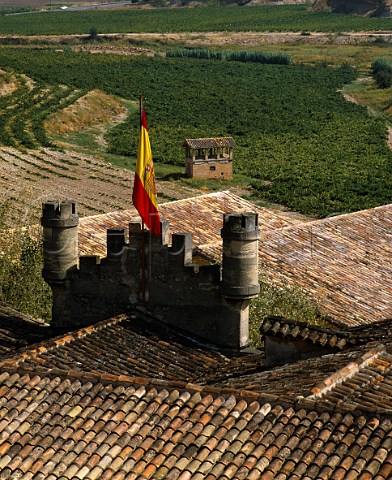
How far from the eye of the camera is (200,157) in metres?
70.3

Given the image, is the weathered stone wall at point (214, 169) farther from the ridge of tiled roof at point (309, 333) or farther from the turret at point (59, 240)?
the ridge of tiled roof at point (309, 333)

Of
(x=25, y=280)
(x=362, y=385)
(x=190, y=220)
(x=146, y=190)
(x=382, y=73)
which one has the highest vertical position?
(x=146, y=190)

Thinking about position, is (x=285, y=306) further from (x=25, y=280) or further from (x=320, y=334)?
(x=320, y=334)

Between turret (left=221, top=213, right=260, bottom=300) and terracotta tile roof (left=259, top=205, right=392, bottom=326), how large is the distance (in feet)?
24.9

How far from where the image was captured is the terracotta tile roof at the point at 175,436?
12.8 m

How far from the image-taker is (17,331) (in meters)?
21.0

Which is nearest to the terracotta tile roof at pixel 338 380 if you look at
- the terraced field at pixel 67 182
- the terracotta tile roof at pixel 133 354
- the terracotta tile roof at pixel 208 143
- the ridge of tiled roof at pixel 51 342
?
the terracotta tile roof at pixel 133 354

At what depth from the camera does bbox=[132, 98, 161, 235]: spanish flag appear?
785 inches

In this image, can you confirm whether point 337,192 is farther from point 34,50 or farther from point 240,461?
point 34,50

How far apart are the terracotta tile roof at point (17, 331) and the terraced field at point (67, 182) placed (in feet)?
88.5

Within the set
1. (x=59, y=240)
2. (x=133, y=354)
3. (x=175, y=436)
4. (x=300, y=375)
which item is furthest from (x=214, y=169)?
(x=175, y=436)

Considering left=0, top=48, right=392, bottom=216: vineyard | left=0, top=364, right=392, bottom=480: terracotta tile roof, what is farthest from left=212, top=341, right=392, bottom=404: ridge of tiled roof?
left=0, top=48, right=392, bottom=216: vineyard

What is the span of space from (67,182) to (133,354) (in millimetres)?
47186

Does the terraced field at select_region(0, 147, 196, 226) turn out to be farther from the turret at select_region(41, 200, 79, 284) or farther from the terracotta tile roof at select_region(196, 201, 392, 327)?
the turret at select_region(41, 200, 79, 284)
